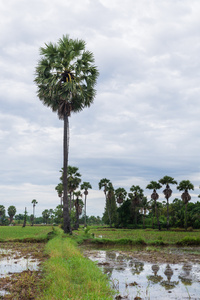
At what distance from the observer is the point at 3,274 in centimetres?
979

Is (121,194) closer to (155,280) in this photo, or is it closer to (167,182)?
(167,182)

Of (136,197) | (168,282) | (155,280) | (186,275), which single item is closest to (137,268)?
(186,275)

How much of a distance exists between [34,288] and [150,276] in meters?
4.37

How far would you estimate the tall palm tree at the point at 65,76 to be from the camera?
88.5 feet

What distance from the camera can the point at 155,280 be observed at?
9.33 metres

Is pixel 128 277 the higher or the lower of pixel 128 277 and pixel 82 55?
the lower

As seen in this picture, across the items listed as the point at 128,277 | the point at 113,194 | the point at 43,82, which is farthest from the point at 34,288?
the point at 113,194

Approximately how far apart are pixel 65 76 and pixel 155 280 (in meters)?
22.4

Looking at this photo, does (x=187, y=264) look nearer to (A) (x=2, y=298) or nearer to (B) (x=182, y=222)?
(A) (x=2, y=298)

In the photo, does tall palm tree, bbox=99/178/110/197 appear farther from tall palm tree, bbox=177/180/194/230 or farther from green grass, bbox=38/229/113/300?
green grass, bbox=38/229/113/300

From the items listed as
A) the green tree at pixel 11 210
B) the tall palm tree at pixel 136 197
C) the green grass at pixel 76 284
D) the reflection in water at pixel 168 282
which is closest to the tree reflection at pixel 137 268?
the reflection in water at pixel 168 282

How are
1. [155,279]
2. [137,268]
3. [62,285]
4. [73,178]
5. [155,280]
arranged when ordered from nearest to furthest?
[62,285] → [155,280] → [155,279] → [137,268] → [73,178]

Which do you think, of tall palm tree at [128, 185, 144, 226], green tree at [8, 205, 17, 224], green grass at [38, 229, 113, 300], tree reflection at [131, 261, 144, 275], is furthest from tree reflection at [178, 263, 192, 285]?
green tree at [8, 205, 17, 224]

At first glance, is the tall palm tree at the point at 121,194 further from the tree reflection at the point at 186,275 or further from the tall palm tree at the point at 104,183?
the tree reflection at the point at 186,275
